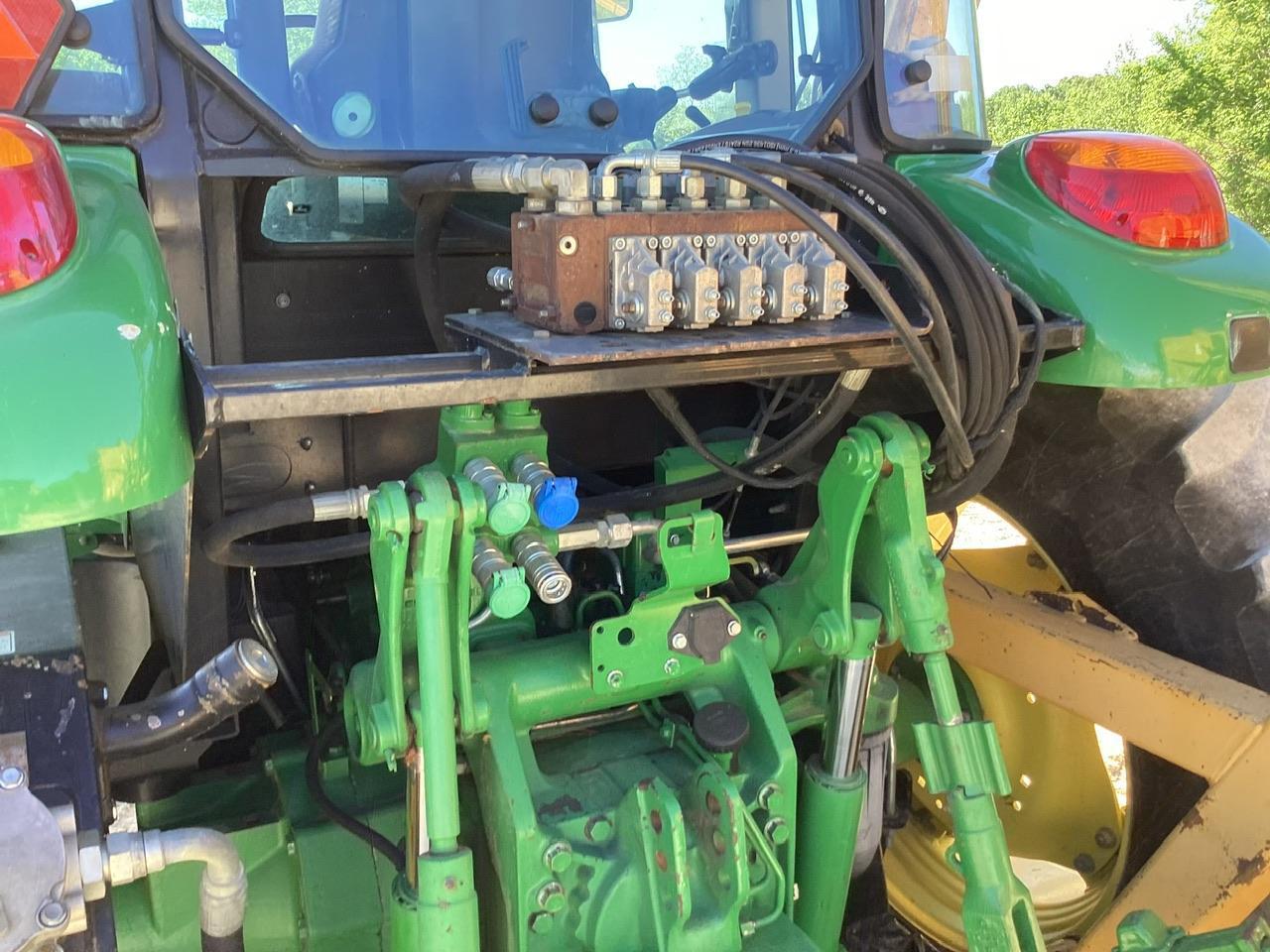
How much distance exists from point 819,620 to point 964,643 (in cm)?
49

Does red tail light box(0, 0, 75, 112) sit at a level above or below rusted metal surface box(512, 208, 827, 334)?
above

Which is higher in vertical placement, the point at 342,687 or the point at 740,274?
the point at 740,274

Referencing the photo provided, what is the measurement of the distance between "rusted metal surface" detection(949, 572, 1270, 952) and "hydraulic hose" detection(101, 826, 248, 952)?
4.07 ft

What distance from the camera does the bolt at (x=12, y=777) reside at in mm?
1008

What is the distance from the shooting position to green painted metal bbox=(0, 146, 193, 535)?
3.03 ft

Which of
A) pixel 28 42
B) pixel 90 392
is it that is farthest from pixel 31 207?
pixel 28 42

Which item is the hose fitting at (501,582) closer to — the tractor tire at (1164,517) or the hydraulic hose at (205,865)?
the hydraulic hose at (205,865)

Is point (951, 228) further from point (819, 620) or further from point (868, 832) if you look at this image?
point (868, 832)

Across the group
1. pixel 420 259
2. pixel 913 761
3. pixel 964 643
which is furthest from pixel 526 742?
pixel 913 761

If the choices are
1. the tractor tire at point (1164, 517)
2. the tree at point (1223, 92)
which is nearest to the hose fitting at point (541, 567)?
the tractor tire at point (1164, 517)

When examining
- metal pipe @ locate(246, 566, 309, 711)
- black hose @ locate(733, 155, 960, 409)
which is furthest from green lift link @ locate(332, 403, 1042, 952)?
metal pipe @ locate(246, 566, 309, 711)

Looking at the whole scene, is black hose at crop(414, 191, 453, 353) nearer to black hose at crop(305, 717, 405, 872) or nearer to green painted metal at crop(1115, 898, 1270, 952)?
black hose at crop(305, 717, 405, 872)

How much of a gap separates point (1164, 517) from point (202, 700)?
1461mm

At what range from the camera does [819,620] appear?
153 cm
